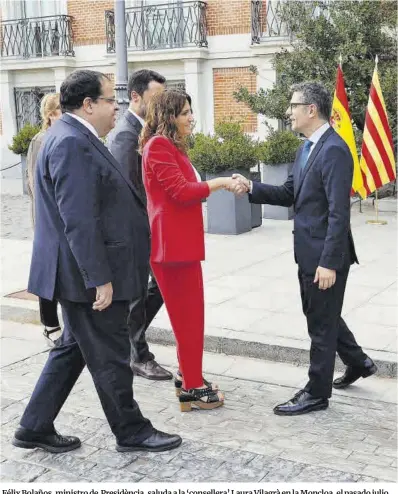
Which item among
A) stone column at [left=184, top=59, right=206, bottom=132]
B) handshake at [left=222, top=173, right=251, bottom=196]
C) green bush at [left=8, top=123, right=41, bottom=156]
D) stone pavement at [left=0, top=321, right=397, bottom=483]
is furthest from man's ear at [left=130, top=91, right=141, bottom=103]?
stone column at [left=184, top=59, right=206, bottom=132]

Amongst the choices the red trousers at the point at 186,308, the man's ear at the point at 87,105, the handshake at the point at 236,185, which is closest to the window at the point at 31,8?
the handshake at the point at 236,185

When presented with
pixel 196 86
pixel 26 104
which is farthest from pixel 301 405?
pixel 26 104

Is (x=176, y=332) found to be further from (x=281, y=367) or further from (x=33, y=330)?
(x=33, y=330)

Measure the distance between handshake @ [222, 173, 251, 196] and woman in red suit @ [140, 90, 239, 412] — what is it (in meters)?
0.01

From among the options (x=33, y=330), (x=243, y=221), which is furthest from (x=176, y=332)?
(x=243, y=221)

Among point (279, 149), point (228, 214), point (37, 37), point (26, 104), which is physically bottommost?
point (228, 214)

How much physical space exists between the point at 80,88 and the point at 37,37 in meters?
18.7

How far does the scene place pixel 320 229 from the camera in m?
4.26

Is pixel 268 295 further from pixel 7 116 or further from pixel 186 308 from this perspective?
pixel 7 116

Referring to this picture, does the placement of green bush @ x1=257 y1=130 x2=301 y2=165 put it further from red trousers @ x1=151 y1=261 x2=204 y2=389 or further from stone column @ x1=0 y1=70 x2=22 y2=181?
stone column @ x1=0 y1=70 x2=22 y2=181

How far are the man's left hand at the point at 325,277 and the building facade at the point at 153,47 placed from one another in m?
13.1

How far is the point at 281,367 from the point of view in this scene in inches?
212

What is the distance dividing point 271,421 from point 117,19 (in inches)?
323

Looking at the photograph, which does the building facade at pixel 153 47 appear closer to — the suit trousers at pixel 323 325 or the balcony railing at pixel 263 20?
the balcony railing at pixel 263 20
